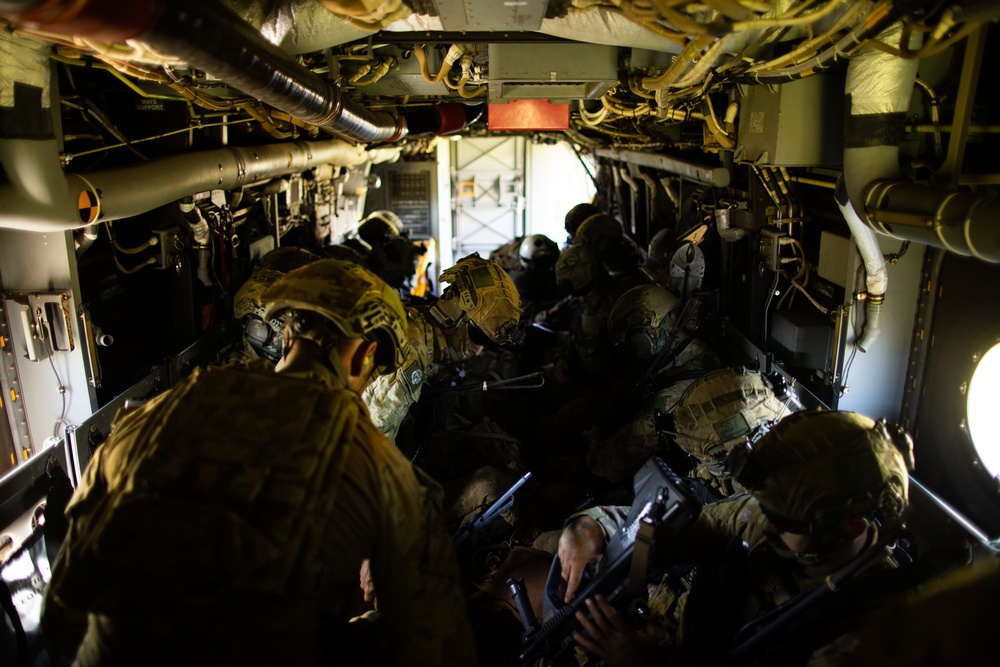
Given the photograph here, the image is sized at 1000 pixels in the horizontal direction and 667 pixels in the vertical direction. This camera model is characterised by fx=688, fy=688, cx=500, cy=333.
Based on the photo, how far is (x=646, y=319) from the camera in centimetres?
575

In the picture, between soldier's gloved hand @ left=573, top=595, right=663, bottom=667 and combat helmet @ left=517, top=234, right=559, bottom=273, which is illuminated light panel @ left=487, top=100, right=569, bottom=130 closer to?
soldier's gloved hand @ left=573, top=595, right=663, bottom=667

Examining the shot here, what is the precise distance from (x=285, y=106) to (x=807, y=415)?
7.57 ft

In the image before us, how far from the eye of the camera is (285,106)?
267cm

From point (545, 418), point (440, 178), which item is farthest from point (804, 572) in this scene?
point (440, 178)

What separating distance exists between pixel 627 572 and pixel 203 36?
7.19 ft

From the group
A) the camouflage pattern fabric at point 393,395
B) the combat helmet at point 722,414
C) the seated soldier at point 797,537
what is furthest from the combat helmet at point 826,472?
the camouflage pattern fabric at point 393,395

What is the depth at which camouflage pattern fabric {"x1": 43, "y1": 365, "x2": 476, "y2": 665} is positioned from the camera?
173 centimetres

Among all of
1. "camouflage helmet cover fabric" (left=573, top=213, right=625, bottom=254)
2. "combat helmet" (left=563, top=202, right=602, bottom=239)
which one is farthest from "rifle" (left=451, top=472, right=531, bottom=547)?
"combat helmet" (left=563, top=202, right=602, bottom=239)

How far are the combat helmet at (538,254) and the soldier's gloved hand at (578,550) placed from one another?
24.4ft

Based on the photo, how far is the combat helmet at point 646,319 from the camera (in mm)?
5738

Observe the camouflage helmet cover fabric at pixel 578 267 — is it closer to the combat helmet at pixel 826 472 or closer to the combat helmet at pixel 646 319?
the combat helmet at pixel 646 319

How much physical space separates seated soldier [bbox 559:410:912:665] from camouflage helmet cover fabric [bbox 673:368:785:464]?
0.86m

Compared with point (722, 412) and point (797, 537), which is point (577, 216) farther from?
point (797, 537)

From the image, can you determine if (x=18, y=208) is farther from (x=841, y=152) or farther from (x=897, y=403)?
(x=897, y=403)
